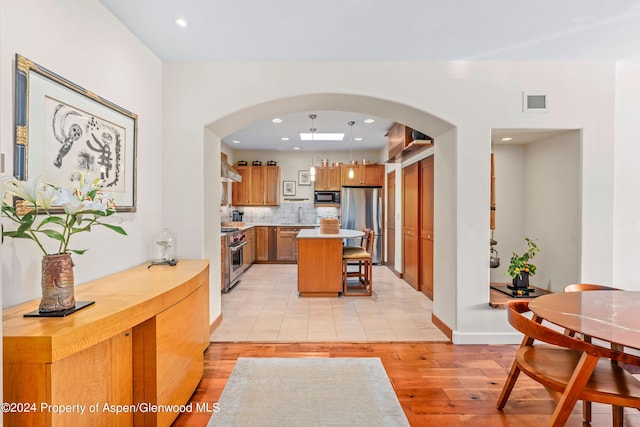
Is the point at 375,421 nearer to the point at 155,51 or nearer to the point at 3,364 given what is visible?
the point at 3,364

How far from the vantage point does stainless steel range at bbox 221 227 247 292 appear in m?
4.83

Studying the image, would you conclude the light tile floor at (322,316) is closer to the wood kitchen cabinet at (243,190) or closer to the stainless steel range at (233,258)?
the stainless steel range at (233,258)

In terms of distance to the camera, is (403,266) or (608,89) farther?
(403,266)

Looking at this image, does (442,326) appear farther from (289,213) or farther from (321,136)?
(289,213)

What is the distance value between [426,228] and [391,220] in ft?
6.48

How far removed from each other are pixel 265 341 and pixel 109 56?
2.66 meters

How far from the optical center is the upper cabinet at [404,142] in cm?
419

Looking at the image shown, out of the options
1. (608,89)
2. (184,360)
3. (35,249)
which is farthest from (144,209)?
(608,89)

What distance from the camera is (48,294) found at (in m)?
1.39

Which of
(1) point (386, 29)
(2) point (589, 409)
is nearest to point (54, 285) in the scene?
(1) point (386, 29)

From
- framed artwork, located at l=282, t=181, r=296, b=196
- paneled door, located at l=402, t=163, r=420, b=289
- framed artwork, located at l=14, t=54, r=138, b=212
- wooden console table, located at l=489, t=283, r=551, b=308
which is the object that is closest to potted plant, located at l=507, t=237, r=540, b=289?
wooden console table, located at l=489, t=283, r=551, b=308

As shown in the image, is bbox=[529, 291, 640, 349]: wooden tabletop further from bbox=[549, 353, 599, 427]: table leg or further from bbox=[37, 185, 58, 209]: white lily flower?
bbox=[37, 185, 58, 209]: white lily flower

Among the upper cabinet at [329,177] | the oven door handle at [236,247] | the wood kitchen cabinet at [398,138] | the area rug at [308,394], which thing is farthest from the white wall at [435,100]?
the upper cabinet at [329,177]

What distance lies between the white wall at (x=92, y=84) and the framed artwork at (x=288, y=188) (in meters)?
4.88
